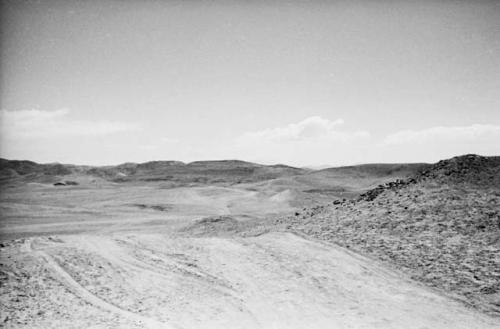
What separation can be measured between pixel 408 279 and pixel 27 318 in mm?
8862

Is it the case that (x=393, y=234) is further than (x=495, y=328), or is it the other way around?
(x=393, y=234)

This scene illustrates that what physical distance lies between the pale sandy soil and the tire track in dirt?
2 centimetres

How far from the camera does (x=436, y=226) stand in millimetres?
12688

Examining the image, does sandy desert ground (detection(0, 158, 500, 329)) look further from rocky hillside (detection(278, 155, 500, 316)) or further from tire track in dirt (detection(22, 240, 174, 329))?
rocky hillside (detection(278, 155, 500, 316))

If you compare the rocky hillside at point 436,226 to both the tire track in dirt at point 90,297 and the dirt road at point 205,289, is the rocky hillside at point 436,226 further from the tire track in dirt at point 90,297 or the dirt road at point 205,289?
the tire track in dirt at point 90,297

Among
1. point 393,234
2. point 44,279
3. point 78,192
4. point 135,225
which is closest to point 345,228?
point 393,234

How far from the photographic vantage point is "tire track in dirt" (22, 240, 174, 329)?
7125mm

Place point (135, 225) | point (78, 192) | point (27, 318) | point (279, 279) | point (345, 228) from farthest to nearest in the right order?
point (78, 192), point (135, 225), point (345, 228), point (279, 279), point (27, 318)

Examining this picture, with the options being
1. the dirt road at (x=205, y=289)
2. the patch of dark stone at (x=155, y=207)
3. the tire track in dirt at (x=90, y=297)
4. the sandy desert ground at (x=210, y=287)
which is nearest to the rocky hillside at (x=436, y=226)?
the sandy desert ground at (x=210, y=287)

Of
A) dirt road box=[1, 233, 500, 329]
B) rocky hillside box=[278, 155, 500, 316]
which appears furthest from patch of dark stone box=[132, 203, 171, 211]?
dirt road box=[1, 233, 500, 329]

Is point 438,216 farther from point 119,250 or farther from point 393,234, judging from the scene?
point 119,250

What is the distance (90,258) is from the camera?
9.95 m

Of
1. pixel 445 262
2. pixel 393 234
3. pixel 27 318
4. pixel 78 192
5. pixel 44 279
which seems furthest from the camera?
pixel 78 192

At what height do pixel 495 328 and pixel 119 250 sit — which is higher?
pixel 119 250
